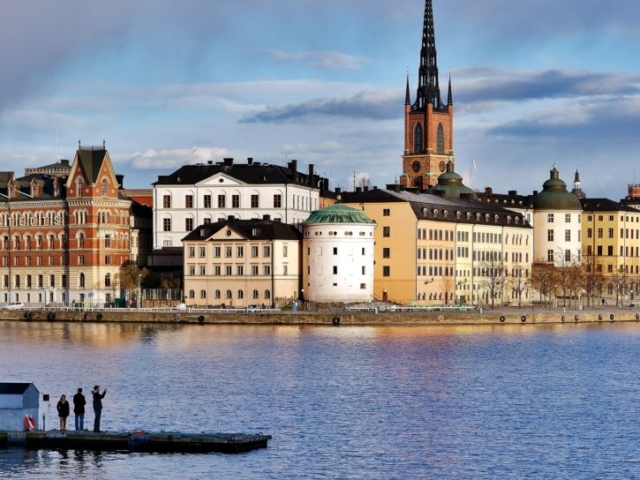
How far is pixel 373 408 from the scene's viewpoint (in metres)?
62.0

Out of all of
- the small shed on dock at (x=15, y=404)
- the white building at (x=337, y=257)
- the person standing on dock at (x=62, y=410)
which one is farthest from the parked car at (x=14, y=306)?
the person standing on dock at (x=62, y=410)

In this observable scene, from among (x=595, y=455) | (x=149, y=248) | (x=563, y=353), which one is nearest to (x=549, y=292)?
(x=149, y=248)

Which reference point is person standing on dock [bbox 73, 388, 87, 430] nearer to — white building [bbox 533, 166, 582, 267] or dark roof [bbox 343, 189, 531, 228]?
dark roof [bbox 343, 189, 531, 228]

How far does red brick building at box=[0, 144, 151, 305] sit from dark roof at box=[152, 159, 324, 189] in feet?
17.2

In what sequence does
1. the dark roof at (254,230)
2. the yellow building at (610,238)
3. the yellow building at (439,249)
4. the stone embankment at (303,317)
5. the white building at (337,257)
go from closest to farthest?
the stone embankment at (303,317) < the white building at (337,257) < the dark roof at (254,230) < the yellow building at (439,249) < the yellow building at (610,238)

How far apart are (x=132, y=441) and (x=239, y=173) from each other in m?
95.0

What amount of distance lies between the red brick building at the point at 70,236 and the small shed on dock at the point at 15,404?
84.2 metres

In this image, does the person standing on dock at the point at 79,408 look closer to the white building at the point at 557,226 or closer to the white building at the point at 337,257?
the white building at the point at 337,257

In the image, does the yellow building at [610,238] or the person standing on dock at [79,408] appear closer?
the person standing on dock at [79,408]

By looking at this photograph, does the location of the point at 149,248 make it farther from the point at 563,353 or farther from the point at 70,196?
the point at 563,353

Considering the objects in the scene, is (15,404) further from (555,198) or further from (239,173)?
(555,198)

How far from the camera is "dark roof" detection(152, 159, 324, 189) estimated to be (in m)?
142

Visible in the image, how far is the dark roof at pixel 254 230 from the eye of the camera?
5039 inches

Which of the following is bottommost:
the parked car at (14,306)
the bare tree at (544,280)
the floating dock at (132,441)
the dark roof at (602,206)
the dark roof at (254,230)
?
the floating dock at (132,441)
